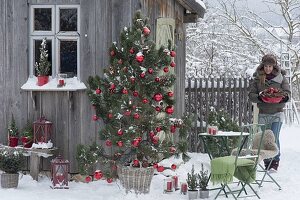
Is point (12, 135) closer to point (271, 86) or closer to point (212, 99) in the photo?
point (271, 86)

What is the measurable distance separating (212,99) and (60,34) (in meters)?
4.95

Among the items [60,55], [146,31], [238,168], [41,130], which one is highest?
[146,31]

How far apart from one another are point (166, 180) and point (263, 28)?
15.8 meters

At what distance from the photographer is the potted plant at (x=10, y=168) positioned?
26.8 feet

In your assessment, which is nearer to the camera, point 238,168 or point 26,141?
point 238,168

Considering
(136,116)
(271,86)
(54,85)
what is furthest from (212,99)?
(136,116)

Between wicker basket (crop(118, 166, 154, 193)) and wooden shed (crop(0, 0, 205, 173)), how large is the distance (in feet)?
3.79

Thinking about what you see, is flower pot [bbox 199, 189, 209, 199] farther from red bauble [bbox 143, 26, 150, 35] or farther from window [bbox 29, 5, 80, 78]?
window [bbox 29, 5, 80, 78]

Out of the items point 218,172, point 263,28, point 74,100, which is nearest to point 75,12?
point 74,100

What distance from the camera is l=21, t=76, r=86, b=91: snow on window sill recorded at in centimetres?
849

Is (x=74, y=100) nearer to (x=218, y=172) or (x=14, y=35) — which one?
(x=14, y=35)

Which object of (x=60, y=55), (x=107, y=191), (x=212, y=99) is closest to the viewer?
(x=107, y=191)

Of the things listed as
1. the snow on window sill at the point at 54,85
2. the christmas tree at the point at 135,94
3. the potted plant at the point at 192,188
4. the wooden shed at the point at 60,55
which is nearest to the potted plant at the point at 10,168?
the wooden shed at the point at 60,55

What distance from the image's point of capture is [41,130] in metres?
8.53
